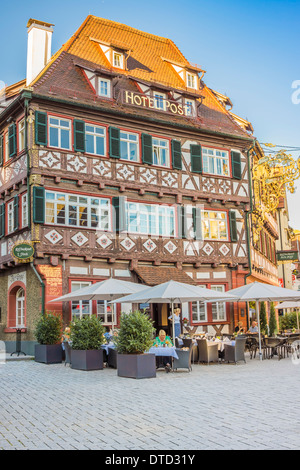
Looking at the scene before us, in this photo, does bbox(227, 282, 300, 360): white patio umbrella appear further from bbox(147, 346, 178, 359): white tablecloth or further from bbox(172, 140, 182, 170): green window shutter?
bbox(172, 140, 182, 170): green window shutter

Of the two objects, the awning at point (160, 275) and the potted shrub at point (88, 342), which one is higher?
the awning at point (160, 275)

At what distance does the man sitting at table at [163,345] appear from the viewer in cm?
1398

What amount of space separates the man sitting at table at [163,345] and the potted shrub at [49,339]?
3.78 meters

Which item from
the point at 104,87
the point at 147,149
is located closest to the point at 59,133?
the point at 104,87

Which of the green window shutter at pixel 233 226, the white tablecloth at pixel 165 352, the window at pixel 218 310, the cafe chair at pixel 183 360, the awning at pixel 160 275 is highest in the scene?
the green window shutter at pixel 233 226

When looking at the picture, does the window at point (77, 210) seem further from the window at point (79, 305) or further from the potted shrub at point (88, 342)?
the potted shrub at point (88, 342)

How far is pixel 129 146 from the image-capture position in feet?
71.5

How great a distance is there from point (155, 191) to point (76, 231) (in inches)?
157

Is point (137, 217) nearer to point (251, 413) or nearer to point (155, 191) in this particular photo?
point (155, 191)

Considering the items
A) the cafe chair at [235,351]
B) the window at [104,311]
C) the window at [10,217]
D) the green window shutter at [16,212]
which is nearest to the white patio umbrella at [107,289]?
the cafe chair at [235,351]

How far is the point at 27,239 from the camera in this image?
19.0 meters

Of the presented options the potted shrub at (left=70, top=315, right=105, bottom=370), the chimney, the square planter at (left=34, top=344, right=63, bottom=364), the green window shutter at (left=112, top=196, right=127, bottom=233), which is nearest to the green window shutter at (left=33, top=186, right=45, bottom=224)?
the green window shutter at (left=112, top=196, right=127, bottom=233)

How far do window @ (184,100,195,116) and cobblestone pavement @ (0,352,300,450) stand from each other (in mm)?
13437

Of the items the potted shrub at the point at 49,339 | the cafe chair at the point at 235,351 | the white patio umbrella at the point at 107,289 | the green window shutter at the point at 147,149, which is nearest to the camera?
the cafe chair at the point at 235,351
